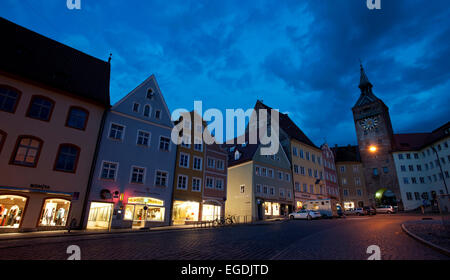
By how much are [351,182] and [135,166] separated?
58671mm

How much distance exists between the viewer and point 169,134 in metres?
29.3

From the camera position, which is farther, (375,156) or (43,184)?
(375,156)

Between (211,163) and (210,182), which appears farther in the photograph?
(211,163)

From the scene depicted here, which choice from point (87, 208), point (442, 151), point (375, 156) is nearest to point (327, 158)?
point (375, 156)

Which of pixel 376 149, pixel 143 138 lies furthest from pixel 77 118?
pixel 376 149

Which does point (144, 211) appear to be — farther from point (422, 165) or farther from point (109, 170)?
point (422, 165)

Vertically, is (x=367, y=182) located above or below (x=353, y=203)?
above

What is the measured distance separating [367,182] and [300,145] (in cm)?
2815

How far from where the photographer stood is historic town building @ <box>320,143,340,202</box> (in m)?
54.4

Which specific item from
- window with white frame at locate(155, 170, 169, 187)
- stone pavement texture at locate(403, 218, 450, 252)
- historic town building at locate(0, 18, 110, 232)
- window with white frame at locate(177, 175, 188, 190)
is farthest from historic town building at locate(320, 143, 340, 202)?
historic town building at locate(0, 18, 110, 232)

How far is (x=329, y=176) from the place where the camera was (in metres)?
56.2

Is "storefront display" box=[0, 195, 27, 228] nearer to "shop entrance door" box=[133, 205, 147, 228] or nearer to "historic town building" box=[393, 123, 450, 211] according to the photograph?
"shop entrance door" box=[133, 205, 147, 228]

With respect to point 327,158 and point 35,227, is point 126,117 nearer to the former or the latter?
point 35,227

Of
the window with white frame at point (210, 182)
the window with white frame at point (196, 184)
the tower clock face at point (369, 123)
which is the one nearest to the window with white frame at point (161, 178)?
the window with white frame at point (196, 184)
